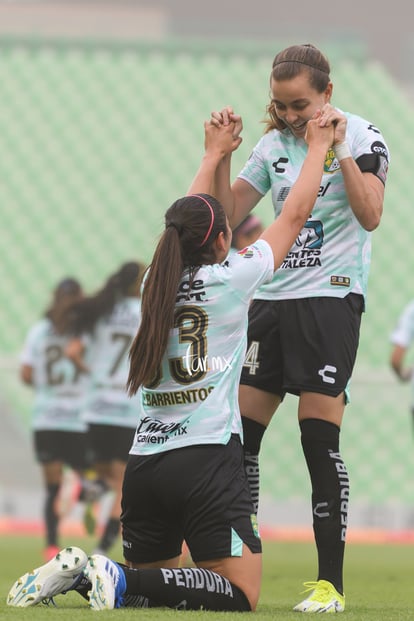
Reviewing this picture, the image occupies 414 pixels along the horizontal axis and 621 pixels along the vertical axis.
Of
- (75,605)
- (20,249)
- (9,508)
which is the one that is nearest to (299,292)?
(75,605)

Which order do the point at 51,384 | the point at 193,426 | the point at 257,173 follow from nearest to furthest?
1. the point at 193,426
2. the point at 257,173
3. the point at 51,384

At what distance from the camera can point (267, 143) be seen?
409 centimetres

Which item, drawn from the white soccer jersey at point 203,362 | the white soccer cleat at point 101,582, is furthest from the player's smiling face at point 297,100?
the white soccer cleat at point 101,582

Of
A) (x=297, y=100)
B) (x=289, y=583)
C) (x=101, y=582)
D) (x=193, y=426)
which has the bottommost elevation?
(x=289, y=583)

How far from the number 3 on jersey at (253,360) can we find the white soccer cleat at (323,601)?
708mm

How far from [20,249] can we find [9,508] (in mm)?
3501

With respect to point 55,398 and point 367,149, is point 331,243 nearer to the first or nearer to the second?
point 367,149

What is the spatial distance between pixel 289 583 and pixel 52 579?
8.47 ft

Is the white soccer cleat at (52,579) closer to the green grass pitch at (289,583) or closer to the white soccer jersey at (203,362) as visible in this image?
the green grass pitch at (289,583)

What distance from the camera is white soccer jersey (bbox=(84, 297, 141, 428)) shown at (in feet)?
24.3

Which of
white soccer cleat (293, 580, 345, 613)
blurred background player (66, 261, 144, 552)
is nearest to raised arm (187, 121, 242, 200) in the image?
white soccer cleat (293, 580, 345, 613)

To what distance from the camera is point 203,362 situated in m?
3.50

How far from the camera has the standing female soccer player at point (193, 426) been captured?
3.39m

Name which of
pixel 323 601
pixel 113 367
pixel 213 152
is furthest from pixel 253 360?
pixel 113 367
